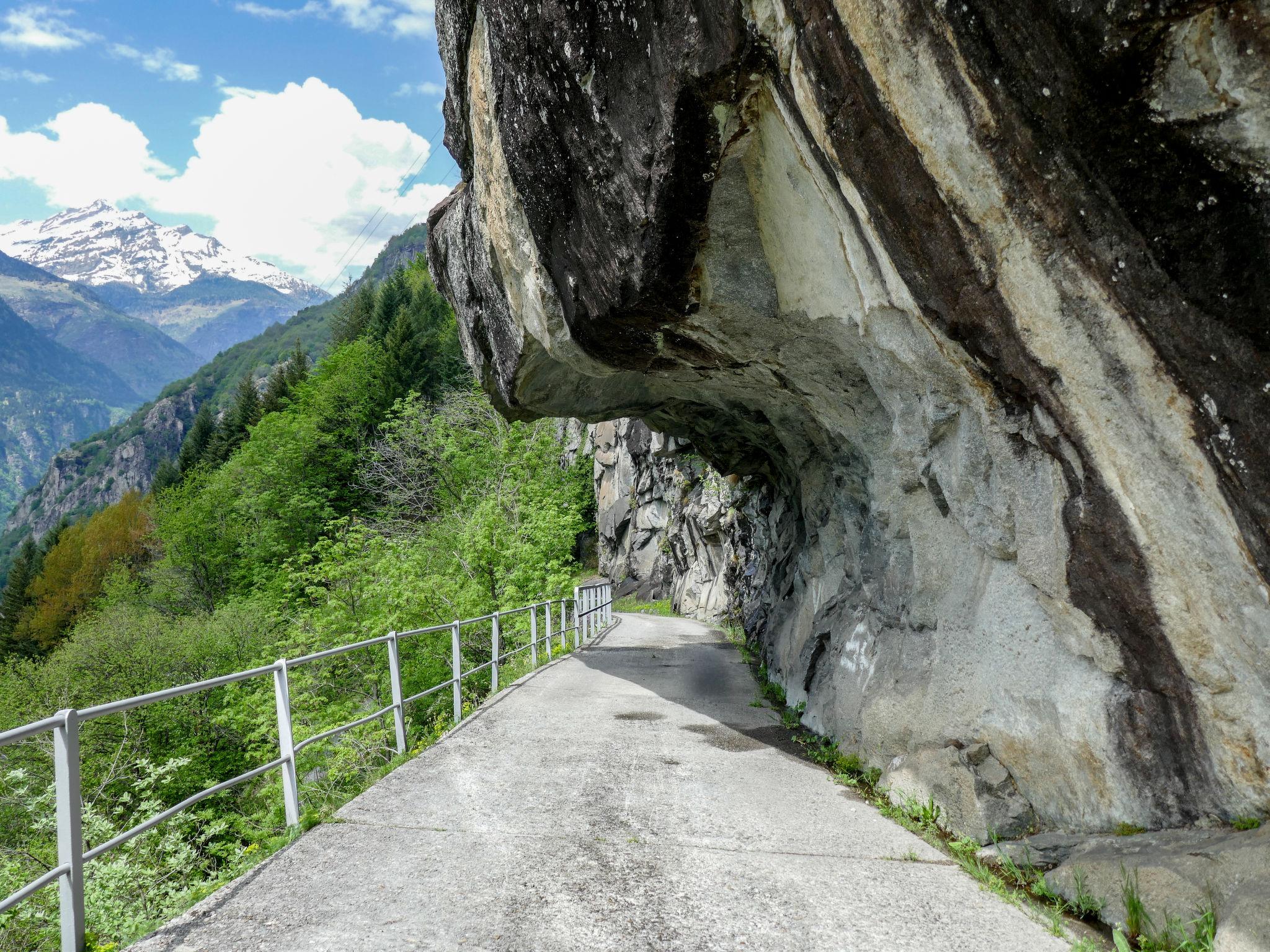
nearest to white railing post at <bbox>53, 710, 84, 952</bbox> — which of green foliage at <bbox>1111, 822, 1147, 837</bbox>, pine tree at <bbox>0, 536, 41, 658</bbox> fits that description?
green foliage at <bbox>1111, 822, 1147, 837</bbox>

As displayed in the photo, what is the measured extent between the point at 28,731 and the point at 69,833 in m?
0.54

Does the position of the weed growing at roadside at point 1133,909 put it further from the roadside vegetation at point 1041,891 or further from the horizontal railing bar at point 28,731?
the horizontal railing bar at point 28,731

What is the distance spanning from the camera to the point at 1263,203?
3119mm

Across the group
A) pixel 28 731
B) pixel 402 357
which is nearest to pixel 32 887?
pixel 28 731

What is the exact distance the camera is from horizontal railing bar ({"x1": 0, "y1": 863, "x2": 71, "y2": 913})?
269cm

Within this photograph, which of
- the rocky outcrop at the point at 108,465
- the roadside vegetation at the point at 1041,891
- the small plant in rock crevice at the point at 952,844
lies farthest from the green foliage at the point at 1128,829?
the rocky outcrop at the point at 108,465

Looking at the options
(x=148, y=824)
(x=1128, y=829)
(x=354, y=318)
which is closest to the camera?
(x=148, y=824)

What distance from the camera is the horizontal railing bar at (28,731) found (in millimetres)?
2705

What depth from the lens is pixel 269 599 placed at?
28.5 meters

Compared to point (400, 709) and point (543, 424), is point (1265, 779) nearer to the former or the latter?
point (400, 709)

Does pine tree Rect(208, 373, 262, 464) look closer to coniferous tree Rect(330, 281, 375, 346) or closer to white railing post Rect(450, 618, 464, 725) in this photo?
coniferous tree Rect(330, 281, 375, 346)

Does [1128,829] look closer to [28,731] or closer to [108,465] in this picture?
[28,731]

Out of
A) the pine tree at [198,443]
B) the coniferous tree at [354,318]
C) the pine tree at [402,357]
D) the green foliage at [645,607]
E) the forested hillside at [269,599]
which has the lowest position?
the green foliage at [645,607]

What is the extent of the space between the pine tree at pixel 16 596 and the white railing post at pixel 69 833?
53.6 m
